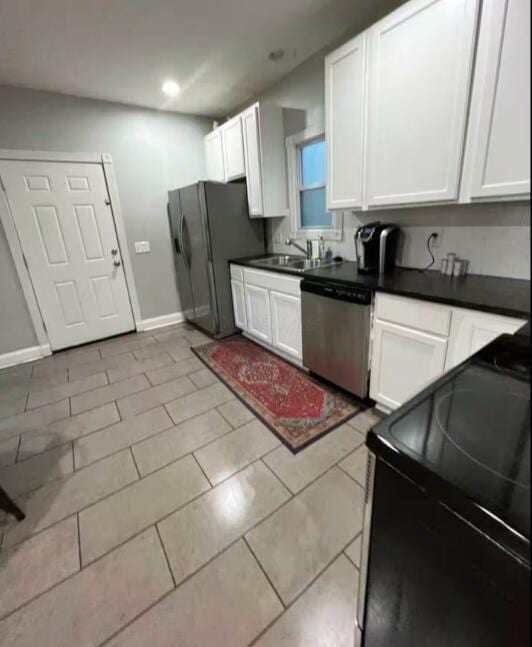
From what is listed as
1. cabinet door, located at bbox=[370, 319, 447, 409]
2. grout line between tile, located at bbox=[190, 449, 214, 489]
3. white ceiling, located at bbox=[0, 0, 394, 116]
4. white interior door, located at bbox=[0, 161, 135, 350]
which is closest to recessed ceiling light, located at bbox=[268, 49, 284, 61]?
white ceiling, located at bbox=[0, 0, 394, 116]

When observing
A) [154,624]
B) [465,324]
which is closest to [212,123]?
[465,324]

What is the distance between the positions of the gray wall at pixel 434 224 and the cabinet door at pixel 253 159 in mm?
345

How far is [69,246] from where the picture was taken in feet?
11.4

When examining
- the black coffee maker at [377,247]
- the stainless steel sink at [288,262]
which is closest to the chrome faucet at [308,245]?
the stainless steel sink at [288,262]

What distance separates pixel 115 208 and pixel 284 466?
132 inches

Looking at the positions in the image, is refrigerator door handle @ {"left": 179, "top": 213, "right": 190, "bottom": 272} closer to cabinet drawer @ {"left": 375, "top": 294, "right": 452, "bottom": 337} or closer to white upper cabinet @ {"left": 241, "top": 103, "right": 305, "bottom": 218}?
white upper cabinet @ {"left": 241, "top": 103, "right": 305, "bottom": 218}

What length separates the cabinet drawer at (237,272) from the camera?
333 cm

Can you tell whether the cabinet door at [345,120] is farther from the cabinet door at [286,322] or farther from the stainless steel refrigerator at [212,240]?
the stainless steel refrigerator at [212,240]

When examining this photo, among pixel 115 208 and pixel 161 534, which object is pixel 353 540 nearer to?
pixel 161 534

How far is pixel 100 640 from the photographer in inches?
44.3

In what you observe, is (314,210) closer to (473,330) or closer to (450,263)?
(450,263)

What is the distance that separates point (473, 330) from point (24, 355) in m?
4.09

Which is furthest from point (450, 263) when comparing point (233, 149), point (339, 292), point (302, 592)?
point (233, 149)

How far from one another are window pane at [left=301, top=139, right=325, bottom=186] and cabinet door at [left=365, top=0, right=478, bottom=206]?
993 millimetres
